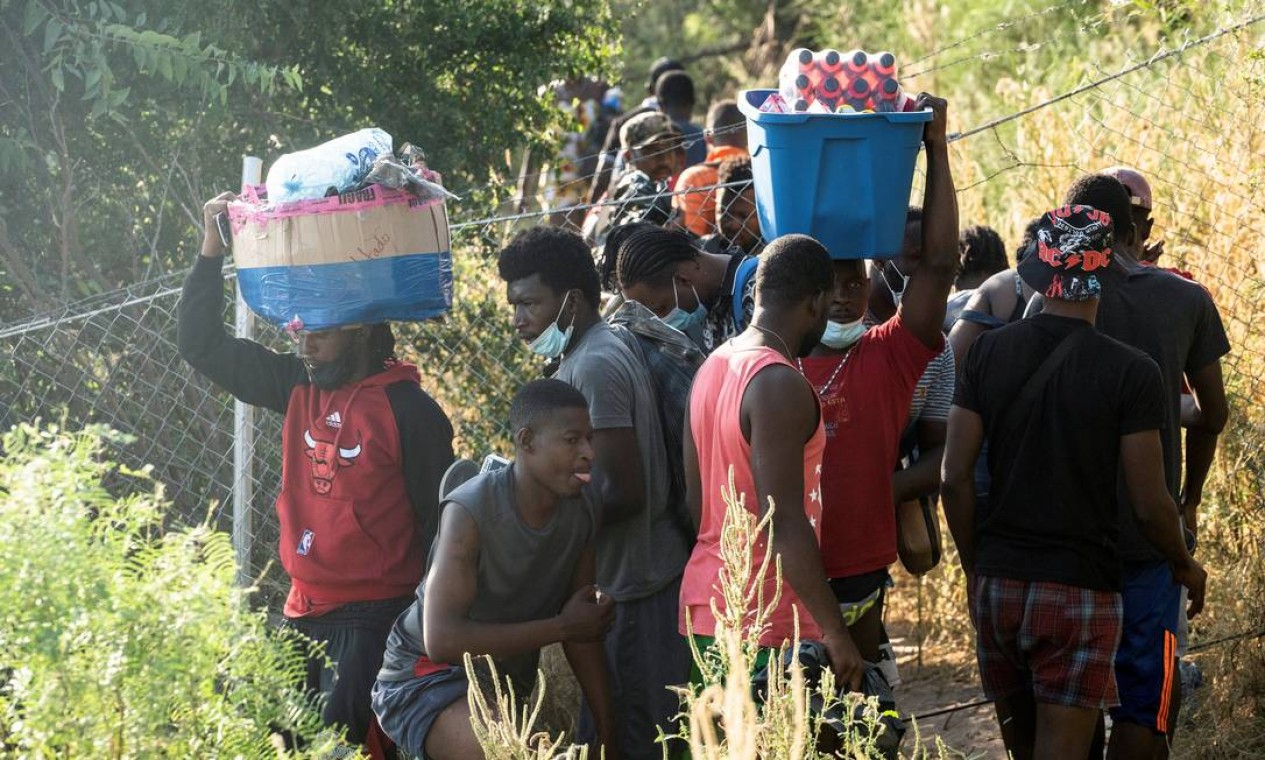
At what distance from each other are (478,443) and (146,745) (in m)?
3.56

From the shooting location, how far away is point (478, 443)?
20.5ft

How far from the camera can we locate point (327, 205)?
4.42 m

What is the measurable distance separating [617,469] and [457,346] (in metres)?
2.12

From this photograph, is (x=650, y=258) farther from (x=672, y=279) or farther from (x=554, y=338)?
(x=554, y=338)

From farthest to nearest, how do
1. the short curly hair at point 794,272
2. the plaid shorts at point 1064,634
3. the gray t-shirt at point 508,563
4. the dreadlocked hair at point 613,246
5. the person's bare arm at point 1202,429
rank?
the dreadlocked hair at point 613,246, the person's bare arm at point 1202,429, the plaid shorts at point 1064,634, the gray t-shirt at point 508,563, the short curly hair at point 794,272

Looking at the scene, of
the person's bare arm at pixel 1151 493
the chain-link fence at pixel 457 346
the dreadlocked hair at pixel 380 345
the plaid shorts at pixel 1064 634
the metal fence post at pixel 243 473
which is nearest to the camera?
the person's bare arm at pixel 1151 493

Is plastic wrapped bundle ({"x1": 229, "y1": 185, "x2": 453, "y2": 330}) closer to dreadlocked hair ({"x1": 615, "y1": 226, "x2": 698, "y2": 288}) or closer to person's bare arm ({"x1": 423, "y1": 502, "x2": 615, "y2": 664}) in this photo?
dreadlocked hair ({"x1": 615, "y1": 226, "x2": 698, "y2": 288})

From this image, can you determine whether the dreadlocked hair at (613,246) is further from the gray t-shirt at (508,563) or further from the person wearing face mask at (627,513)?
→ the gray t-shirt at (508,563)

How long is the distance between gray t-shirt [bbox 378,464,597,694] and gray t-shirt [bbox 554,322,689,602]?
26 cm

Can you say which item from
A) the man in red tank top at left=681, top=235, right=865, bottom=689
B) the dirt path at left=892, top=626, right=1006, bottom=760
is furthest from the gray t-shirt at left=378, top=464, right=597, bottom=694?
the dirt path at left=892, top=626, right=1006, bottom=760

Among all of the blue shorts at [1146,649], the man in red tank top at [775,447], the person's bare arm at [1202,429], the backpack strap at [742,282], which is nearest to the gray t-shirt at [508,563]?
the man in red tank top at [775,447]

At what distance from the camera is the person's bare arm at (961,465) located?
14.2ft

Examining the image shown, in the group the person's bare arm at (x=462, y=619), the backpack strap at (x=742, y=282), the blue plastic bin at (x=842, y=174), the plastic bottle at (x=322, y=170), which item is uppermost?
the plastic bottle at (x=322, y=170)

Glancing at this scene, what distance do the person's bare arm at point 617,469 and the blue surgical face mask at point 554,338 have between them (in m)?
0.38
